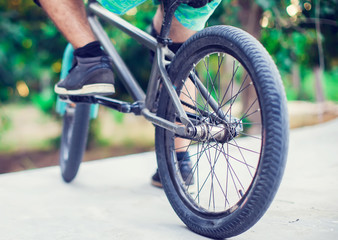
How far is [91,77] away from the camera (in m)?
1.47

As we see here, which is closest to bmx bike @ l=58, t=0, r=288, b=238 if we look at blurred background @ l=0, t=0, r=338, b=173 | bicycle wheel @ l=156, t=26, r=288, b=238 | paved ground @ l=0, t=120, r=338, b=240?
bicycle wheel @ l=156, t=26, r=288, b=238

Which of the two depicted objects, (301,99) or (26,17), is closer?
(26,17)

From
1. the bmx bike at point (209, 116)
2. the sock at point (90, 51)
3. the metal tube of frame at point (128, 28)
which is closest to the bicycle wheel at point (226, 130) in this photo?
the bmx bike at point (209, 116)

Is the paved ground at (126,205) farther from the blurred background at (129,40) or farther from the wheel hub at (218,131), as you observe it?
the blurred background at (129,40)

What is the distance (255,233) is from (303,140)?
5.07 feet

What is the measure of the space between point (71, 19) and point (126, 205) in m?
0.72

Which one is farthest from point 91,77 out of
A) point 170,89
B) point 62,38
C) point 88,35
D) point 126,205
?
point 62,38

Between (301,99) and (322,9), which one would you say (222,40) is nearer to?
(322,9)

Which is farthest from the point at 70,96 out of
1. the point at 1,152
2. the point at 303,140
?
the point at 1,152

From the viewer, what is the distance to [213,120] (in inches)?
48.3

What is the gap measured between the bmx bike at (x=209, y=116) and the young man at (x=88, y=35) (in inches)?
2.3

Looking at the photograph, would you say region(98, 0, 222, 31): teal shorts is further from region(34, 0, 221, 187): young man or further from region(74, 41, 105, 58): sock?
region(74, 41, 105, 58): sock

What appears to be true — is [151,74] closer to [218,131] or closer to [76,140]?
[218,131]

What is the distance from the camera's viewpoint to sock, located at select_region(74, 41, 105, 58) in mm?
1509
